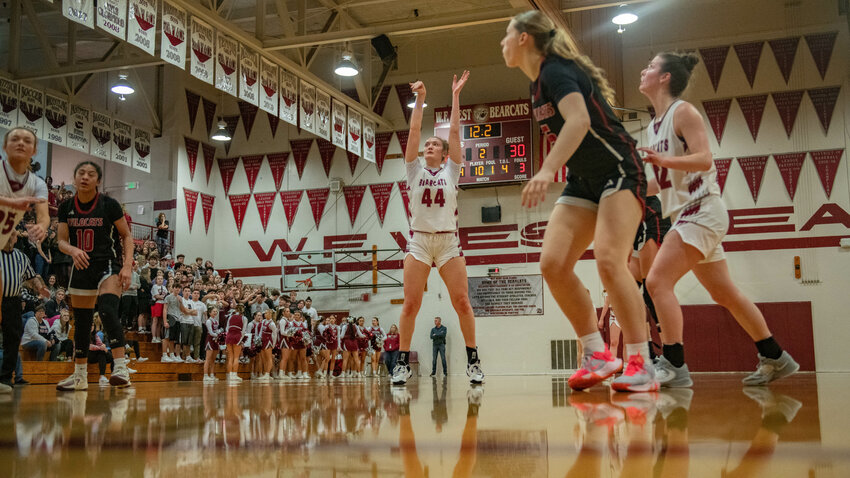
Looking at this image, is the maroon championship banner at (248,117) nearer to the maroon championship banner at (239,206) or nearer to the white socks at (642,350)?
the maroon championship banner at (239,206)

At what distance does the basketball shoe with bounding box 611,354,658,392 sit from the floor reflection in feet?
1.43

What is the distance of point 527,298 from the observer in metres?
21.2

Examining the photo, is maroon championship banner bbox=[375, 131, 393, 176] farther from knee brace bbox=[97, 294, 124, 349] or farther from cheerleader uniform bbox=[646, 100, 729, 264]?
cheerleader uniform bbox=[646, 100, 729, 264]

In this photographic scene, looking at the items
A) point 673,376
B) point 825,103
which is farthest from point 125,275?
point 825,103

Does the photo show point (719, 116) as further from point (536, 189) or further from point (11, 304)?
point (536, 189)

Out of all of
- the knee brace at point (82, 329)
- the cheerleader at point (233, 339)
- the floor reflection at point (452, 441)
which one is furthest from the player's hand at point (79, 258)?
the cheerleader at point (233, 339)

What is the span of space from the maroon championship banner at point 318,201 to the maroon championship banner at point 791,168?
13141 millimetres

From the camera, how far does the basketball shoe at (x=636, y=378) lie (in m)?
3.40

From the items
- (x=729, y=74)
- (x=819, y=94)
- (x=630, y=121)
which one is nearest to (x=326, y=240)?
(x=630, y=121)

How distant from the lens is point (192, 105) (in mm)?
23578

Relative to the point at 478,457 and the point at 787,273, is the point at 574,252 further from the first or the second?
the point at 787,273

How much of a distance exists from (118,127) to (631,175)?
1876cm

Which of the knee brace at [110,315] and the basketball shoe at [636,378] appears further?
the knee brace at [110,315]

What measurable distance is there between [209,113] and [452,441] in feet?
79.2
